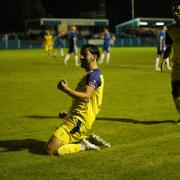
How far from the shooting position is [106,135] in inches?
350

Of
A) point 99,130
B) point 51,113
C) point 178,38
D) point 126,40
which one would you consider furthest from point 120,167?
point 126,40

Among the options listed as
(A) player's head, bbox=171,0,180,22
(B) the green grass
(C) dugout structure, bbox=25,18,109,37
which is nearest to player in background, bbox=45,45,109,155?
(B) the green grass

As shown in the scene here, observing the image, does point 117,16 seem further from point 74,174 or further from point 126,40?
point 74,174

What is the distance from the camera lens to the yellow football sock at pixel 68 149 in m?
7.34

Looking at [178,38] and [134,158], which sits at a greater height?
[178,38]

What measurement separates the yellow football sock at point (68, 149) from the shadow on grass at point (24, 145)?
15.0 inches

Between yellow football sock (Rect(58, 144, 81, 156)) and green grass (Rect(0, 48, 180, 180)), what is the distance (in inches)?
4.8

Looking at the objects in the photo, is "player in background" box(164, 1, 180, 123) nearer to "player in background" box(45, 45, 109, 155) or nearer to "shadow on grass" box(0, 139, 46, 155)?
"player in background" box(45, 45, 109, 155)

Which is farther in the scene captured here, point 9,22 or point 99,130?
point 9,22

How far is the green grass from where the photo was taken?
21.3ft

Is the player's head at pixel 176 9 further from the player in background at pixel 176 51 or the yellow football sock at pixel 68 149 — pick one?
the yellow football sock at pixel 68 149

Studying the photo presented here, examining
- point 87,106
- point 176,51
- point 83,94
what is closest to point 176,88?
point 176,51

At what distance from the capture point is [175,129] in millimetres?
9359

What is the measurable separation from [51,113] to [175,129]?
10.7ft
